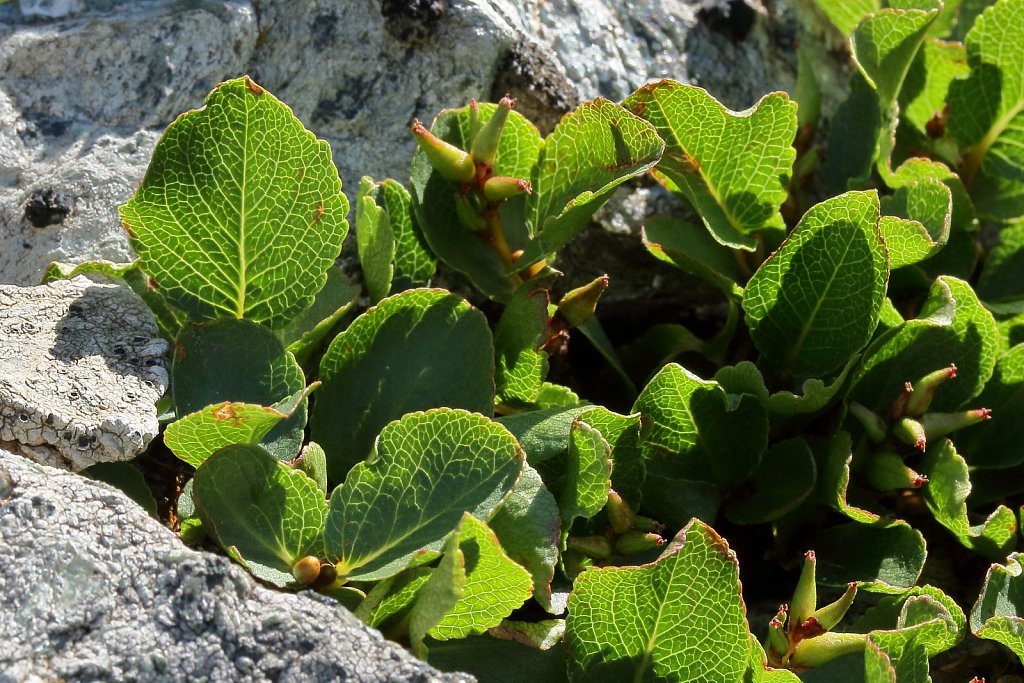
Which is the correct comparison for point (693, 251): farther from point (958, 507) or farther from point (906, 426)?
point (958, 507)

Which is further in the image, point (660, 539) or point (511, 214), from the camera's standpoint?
point (511, 214)

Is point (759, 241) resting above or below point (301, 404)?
above

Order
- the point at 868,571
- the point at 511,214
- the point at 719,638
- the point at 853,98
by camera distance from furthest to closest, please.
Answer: the point at 853,98, the point at 511,214, the point at 868,571, the point at 719,638

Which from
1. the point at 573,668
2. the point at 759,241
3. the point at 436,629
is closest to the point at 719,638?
the point at 573,668

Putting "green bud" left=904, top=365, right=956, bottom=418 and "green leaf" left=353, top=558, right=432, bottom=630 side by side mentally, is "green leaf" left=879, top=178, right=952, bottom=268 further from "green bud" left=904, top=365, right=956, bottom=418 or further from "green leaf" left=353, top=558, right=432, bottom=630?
"green leaf" left=353, top=558, right=432, bottom=630

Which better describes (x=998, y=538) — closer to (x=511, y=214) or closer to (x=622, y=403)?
(x=622, y=403)

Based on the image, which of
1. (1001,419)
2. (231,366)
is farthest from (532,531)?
(1001,419)

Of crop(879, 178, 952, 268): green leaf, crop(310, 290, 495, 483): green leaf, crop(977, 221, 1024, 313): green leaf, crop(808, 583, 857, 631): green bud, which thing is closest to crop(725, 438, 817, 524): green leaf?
crop(808, 583, 857, 631): green bud
